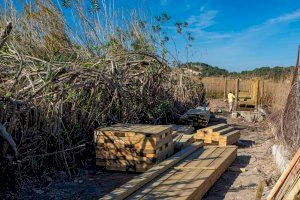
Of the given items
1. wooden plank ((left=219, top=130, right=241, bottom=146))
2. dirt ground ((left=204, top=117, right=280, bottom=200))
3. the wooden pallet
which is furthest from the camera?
wooden plank ((left=219, top=130, right=241, bottom=146))

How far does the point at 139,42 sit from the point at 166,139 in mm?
5186

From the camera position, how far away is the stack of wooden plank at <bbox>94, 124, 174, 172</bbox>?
6.37 m

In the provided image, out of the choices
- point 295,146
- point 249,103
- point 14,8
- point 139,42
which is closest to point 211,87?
point 249,103

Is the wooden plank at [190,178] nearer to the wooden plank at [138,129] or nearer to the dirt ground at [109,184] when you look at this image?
the dirt ground at [109,184]

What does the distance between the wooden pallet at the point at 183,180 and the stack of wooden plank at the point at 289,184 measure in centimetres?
102

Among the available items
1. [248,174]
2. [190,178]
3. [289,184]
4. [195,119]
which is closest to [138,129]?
[190,178]

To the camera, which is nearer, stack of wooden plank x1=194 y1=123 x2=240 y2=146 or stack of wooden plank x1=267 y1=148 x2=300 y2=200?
stack of wooden plank x1=267 y1=148 x2=300 y2=200

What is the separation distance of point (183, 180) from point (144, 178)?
0.52 metres

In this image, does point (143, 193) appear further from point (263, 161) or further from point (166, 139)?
point (263, 161)

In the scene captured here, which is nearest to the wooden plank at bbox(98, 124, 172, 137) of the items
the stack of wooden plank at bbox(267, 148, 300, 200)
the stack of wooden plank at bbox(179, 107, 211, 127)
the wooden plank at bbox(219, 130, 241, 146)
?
the wooden plank at bbox(219, 130, 241, 146)

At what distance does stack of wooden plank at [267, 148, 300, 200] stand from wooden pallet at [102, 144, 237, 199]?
102cm

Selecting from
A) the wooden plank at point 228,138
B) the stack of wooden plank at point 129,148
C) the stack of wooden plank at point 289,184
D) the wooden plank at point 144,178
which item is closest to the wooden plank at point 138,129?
the stack of wooden plank at point 129,148

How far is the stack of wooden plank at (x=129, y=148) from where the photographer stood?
6367 mm

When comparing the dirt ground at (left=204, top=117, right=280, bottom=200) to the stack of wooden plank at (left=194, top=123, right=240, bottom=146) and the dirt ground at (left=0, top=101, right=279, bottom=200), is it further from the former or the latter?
the stack of wooden plank at (left=194, top=123, right=240, bottom=146)
